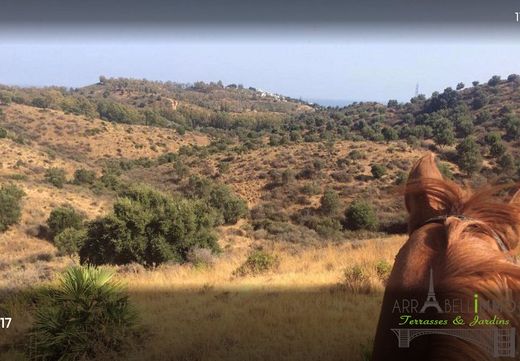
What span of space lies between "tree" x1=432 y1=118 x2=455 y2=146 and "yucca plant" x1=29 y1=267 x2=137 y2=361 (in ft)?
113

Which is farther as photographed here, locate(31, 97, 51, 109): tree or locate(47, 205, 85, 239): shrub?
locate(31, 97, 51, 109): tree

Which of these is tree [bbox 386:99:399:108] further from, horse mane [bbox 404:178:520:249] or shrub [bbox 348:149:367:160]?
horse mane [bbox 404:178:520:249]

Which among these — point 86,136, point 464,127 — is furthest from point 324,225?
point 86,136

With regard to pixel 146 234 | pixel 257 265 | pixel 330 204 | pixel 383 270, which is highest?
pixel 383 270

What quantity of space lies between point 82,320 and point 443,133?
3597 centimetres

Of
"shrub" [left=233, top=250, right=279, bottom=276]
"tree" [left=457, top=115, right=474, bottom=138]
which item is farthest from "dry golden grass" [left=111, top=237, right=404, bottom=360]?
"tree" [left=457, top=115, right=474, bottom=138]

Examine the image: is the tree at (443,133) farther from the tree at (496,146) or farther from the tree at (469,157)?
the tree at (469,157)

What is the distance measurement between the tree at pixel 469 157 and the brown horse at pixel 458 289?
29505mm

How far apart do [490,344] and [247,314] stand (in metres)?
4.65

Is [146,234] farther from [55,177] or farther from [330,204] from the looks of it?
[55,177]

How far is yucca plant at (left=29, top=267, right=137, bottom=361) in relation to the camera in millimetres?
4730

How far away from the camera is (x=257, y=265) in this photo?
884cm

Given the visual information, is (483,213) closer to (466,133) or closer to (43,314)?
(43,314)

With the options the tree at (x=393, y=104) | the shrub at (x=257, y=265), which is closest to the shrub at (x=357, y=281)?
the shrub at (x=257, y=265)
